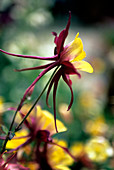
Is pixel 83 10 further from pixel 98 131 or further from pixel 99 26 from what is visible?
pixel 98 131

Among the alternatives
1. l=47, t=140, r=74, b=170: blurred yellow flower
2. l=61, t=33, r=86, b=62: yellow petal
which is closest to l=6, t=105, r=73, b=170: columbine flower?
l=47, t=140, r=74, b=170: blurred yellow flower

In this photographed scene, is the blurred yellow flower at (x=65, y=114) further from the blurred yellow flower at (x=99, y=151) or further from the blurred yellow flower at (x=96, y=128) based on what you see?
the blurred yellow flower at (x=99, y=151)

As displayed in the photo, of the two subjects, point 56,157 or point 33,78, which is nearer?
point 56,157

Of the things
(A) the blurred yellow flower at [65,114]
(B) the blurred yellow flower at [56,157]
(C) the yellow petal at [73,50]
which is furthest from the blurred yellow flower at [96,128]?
(C) the yellow petal at [73,50]

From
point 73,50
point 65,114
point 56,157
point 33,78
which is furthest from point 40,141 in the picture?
point 33,78

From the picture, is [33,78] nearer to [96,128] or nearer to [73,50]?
[96,128]

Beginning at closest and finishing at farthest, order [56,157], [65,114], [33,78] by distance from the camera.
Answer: [56,157], [65,114], [33,78]

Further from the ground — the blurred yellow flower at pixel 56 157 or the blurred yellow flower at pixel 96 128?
the blurred yellow flower at pixel 56 157

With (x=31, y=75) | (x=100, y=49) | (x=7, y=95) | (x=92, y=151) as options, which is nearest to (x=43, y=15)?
(x=31, y=75)
